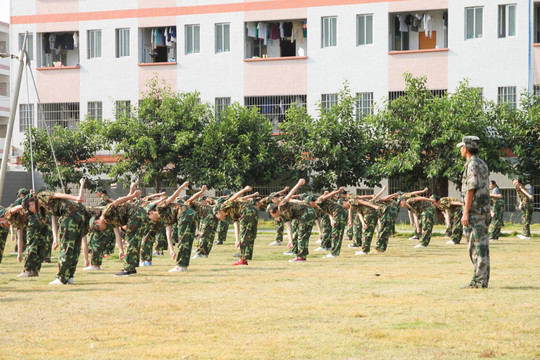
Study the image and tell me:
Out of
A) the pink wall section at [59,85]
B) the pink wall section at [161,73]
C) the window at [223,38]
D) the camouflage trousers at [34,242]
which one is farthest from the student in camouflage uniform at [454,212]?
the pink wall section at [59,85]

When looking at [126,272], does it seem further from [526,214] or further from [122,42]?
[122,42]

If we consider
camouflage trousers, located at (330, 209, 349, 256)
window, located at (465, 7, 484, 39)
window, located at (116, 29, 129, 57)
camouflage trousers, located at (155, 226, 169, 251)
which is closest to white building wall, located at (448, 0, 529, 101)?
window, located at (465, 7, 484, 39)

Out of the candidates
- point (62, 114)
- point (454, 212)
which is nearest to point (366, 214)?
point (454, 212)

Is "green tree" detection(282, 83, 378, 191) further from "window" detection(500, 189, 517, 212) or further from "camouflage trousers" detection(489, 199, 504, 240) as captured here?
"camouflage trousers" detection(489, 199, 504, 240)

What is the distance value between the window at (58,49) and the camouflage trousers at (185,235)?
32251mm

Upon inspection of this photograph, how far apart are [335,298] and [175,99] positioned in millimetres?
28158

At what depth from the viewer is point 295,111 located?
38156 millimetres

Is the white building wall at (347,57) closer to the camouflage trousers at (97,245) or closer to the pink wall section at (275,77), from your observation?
the pink wall section at (275,77)

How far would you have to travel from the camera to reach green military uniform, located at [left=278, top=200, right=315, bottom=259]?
18.9 meters

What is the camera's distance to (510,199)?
39.9 meters

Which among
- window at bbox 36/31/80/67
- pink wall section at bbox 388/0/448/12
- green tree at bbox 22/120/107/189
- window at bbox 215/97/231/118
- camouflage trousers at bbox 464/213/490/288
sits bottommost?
camouflage trousers at bbox 464/213/490/288

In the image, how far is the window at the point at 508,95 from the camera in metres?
39.2

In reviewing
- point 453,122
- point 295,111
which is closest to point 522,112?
point 453,122

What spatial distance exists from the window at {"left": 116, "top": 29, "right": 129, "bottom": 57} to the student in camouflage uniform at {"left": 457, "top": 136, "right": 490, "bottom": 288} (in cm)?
3529
